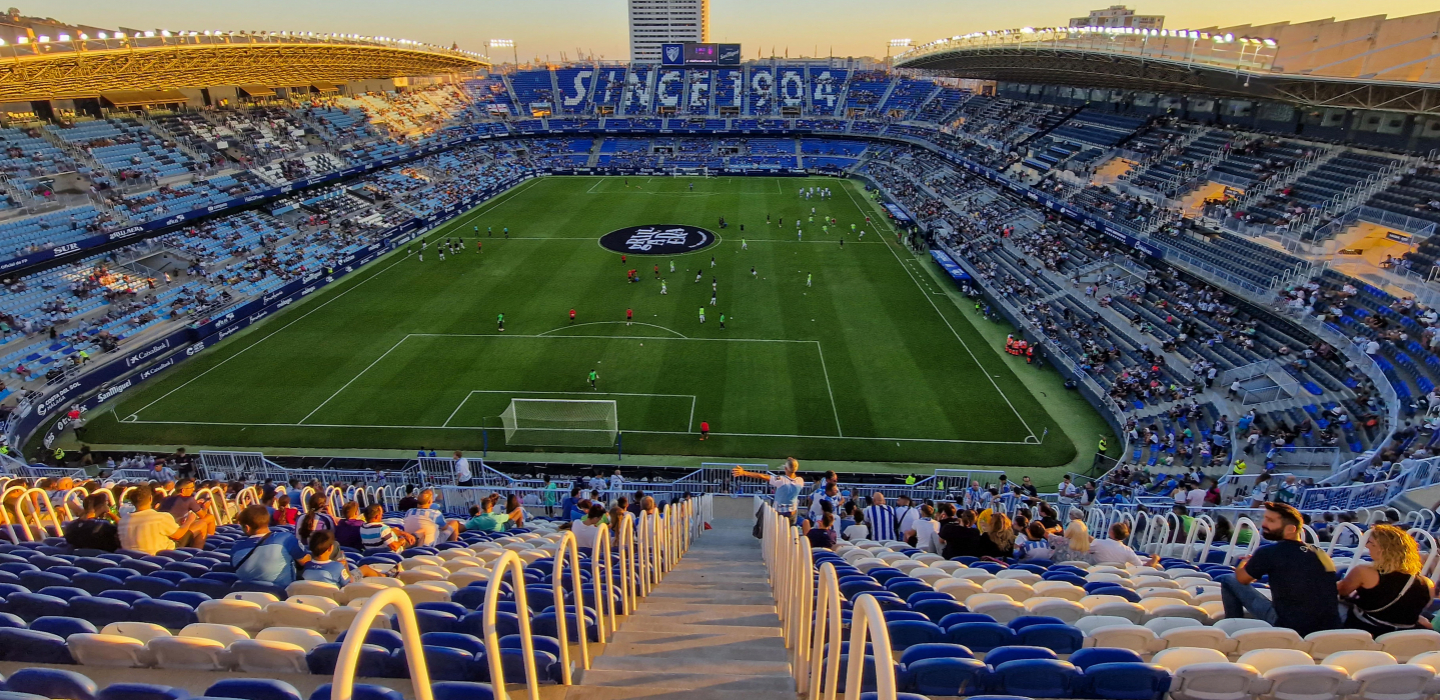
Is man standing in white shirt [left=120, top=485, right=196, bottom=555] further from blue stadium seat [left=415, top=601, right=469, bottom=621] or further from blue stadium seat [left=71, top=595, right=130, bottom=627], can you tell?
blue stadium seat [left=415, top=601, right=469, bottom=621]

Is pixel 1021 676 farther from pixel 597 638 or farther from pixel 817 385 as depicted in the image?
pixel 817 385

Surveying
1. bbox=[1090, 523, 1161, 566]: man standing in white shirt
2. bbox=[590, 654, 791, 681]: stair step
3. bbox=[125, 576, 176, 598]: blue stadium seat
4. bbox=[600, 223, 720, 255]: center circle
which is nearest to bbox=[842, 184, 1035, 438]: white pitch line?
bbox=[600, 223, 720, 255]: center circle

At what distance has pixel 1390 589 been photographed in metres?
5.45

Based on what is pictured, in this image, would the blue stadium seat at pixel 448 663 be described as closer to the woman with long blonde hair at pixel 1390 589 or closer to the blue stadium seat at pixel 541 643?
the blue stadium seat at pixel 541 643

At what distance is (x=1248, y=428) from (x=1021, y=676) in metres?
22.6

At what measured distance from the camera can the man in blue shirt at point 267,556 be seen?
670cm

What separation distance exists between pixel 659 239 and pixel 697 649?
46.5 metres

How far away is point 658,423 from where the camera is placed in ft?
84.1

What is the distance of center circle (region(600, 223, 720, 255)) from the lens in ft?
158

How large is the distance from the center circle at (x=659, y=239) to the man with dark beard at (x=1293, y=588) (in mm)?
42845

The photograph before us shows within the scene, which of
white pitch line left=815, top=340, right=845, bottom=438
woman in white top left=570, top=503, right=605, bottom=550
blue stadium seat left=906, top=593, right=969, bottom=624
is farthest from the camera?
white pitch line left=815, top=340, right=845, bottom=438

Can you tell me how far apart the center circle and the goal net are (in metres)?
23.3

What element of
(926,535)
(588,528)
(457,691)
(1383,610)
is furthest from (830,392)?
(457,691)

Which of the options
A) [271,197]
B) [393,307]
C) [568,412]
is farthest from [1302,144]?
[271,197]
